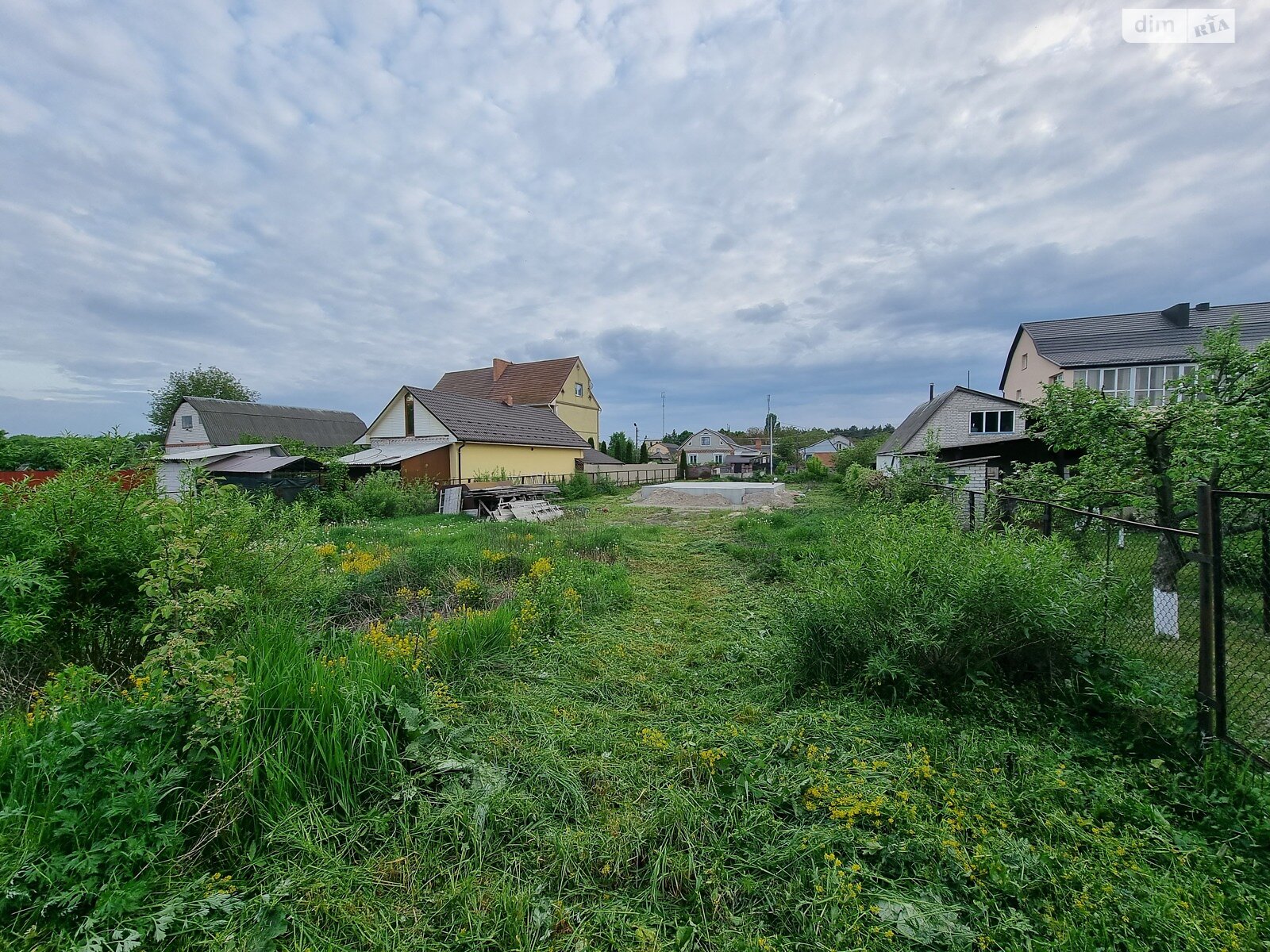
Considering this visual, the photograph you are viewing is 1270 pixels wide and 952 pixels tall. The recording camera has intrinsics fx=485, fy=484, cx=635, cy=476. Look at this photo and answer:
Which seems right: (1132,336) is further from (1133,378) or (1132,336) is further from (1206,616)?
(1206,616)

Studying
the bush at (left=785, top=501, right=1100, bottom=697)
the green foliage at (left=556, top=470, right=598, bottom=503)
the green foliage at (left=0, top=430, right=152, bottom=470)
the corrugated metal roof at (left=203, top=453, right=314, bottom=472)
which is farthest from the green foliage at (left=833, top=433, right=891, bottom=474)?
the green foliage at (left=0, top=430, right=152, bottom=470)

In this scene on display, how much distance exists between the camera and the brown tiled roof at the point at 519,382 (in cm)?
3428

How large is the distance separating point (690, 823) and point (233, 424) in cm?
3729

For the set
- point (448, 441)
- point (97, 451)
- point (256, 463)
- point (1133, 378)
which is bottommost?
point (97, 451)

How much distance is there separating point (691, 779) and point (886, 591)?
198 cm

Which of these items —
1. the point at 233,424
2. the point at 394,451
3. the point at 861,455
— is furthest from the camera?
the point at 861,455

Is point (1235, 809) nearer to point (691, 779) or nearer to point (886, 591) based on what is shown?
point (886, 591)

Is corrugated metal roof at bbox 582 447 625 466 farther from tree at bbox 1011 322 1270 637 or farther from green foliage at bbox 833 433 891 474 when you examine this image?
tree at bbox 1011 322 1270 637

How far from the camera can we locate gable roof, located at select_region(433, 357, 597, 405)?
34.2 metres

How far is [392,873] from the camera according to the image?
2090mm

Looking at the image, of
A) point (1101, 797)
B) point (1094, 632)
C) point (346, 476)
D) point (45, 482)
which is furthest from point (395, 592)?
point (346, 476)

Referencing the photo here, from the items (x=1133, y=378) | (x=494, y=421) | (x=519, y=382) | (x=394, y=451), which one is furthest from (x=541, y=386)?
(x=1133, y=378)

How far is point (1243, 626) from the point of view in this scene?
442cm

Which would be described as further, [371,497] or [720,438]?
[720,438]
